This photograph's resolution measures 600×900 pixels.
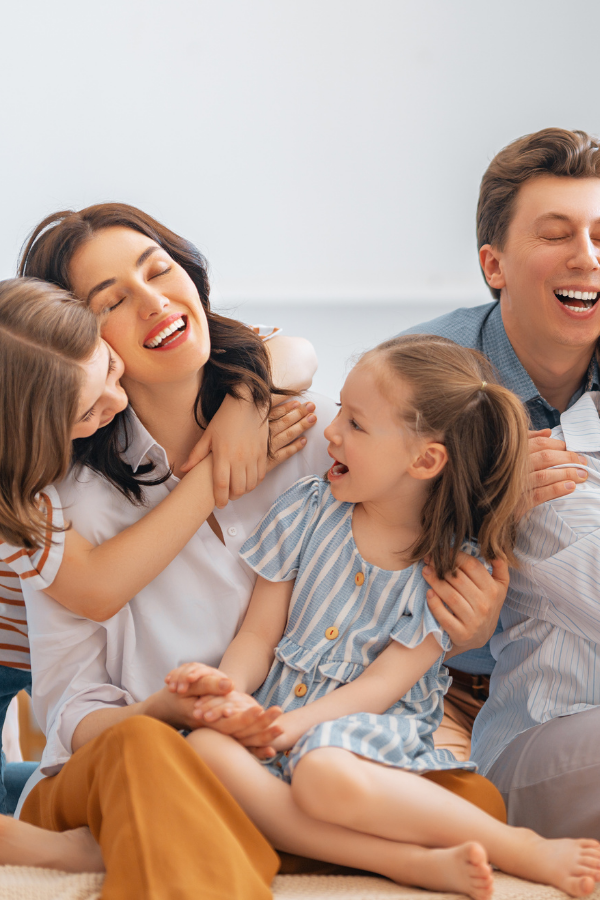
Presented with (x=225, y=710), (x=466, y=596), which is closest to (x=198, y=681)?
(x=225, y=710)

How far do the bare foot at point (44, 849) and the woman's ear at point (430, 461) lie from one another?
0.68m

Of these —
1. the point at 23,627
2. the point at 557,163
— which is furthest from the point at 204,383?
the point at 557,163

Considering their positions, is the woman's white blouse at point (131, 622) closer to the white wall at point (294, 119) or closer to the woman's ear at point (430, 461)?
the woman's ear at point (430, 461)

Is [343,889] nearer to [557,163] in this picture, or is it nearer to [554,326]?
[554,326]

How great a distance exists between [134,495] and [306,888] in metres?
0.63

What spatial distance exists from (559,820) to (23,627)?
3.13ft

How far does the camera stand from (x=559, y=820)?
119 cm

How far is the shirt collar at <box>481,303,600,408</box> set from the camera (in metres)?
1.58

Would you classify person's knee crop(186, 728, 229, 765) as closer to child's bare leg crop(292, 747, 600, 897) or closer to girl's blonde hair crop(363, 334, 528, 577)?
child's bare leg crop(292, 747, 600, 897)

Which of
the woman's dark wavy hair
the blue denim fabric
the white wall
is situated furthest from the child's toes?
the white wall

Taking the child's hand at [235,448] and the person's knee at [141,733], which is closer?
the person's knee at [141,733]

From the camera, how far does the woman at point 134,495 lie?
121cm

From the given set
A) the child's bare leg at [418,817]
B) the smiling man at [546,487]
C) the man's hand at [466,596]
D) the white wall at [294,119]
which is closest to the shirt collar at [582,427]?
the smiling man at [546,487]

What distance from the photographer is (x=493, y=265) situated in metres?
1.69
